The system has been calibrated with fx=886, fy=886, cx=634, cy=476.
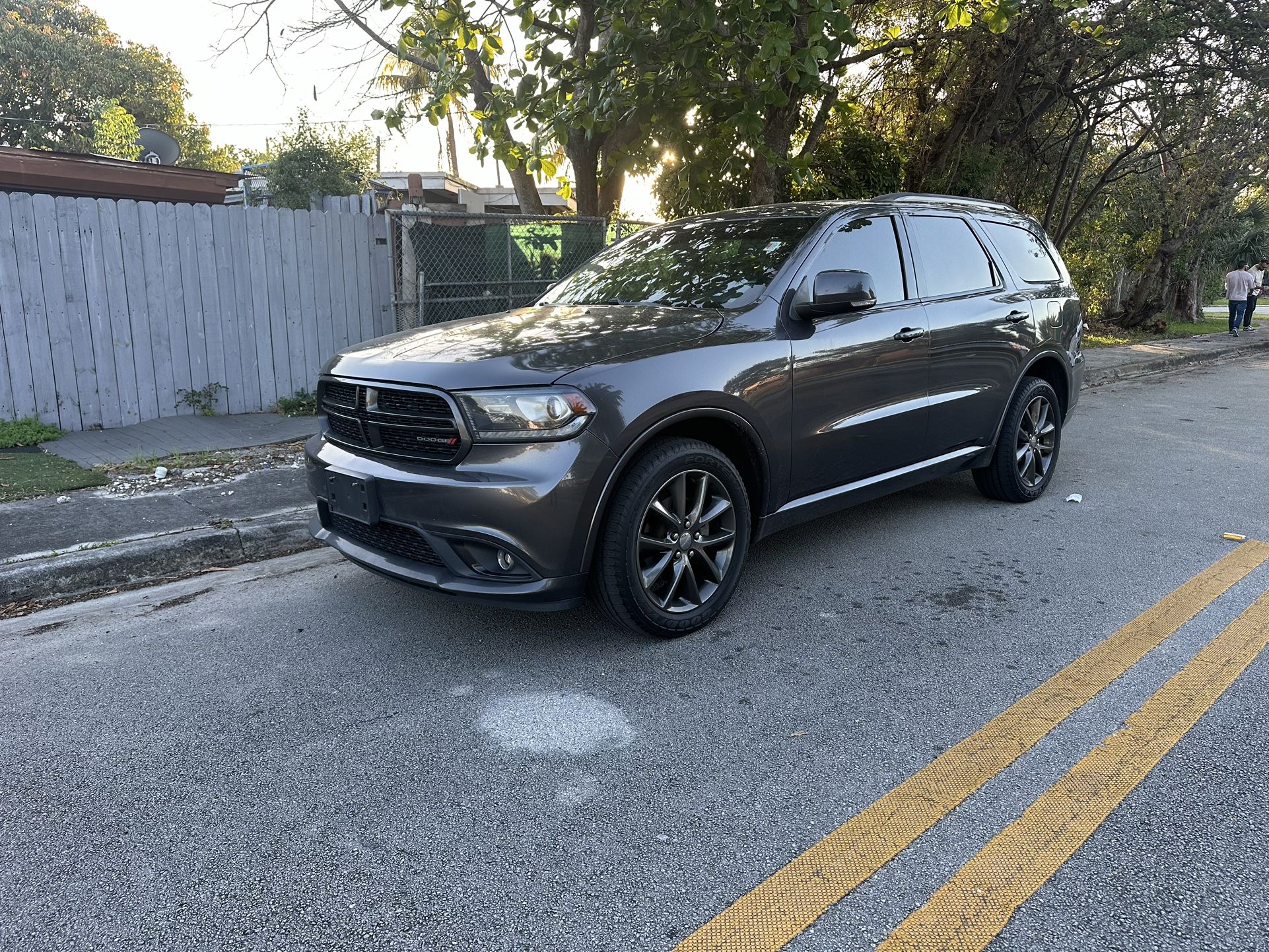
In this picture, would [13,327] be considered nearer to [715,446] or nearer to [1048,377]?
[715,446]

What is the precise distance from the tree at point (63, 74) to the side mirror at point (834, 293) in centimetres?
3366

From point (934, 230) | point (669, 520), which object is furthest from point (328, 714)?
point (934, 230)

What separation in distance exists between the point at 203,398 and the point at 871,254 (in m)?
6.17

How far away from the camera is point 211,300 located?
796cm

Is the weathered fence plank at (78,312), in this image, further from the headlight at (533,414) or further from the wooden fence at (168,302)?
the headlight at (533,414)

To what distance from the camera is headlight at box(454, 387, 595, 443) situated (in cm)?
323

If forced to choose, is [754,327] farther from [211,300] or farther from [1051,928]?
[211,300]

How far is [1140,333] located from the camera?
20.5 m

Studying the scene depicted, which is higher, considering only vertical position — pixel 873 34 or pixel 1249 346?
pixel 873 34

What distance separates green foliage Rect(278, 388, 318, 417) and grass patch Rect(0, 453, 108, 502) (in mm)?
2146

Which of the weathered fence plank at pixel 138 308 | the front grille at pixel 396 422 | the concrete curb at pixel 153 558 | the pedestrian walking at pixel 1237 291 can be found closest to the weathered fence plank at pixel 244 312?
the weathered fence plank at pixel 138 308

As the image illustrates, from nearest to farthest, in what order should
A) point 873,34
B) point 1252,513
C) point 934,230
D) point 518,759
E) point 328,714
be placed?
point 518,759 → point 328,714 → point 934,230 → point 1252,513 → point 873,34

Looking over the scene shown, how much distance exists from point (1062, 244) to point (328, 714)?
19.2 metres

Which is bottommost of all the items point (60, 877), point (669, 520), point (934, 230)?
point (60, 877)
